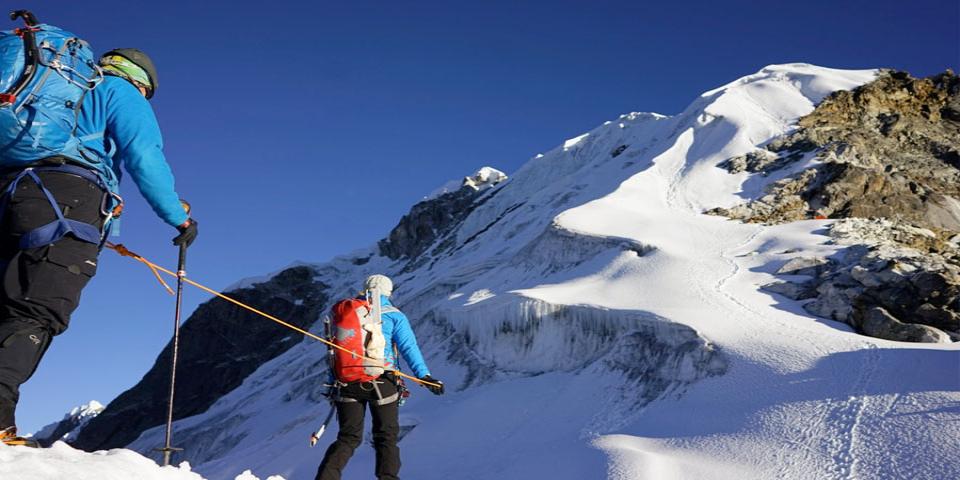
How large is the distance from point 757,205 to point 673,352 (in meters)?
10.2

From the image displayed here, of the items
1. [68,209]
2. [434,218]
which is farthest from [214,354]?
[68,209]

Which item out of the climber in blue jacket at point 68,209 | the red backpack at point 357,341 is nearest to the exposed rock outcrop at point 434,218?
the red backpack at point 357,341

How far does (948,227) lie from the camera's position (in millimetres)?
19672

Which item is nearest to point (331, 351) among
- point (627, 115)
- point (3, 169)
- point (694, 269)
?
point (3, 169)

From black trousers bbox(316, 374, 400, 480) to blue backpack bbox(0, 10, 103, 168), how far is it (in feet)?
8.85

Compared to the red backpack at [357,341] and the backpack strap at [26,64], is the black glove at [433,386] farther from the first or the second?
the backpack strap at [26,64]

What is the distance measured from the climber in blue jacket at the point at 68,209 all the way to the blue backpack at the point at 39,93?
0.06 meters

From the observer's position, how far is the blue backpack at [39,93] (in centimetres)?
363

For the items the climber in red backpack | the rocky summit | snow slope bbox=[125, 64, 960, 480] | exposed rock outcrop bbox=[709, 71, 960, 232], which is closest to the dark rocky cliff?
snow slope bbox=[125, 64, 960, 480]

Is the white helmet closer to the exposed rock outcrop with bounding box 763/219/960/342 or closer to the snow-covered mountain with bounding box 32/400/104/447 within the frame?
the exposed rock outcrop with bounding box 763/219/960/342

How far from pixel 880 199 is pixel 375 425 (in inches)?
759

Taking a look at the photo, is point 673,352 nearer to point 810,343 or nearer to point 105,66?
point 810,343

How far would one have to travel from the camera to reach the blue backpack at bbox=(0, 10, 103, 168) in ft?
11.9

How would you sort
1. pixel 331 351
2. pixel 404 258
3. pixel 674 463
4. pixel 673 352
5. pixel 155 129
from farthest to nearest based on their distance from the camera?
pixel 404 258 → pixel 673 352 → pixel 674 463 → pixel 331 351 → pixel 155 129
